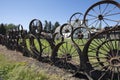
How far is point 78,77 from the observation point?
1041 centimetres

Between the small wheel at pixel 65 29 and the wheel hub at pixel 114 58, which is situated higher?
the small wheel at pixel 65 29

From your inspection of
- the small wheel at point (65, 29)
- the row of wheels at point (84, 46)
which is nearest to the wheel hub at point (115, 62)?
the row of wheels at point (84, 46)

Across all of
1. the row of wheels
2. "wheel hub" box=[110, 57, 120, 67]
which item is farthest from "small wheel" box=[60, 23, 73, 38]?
"wheel hub" box=[110, 57, 120, 67]

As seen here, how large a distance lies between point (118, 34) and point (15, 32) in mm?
10962

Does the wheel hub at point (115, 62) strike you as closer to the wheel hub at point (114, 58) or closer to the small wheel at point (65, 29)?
the wheel hub at point (114, 58)

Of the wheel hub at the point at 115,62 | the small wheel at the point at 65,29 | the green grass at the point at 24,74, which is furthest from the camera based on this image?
the small wheel at the point at 65,29

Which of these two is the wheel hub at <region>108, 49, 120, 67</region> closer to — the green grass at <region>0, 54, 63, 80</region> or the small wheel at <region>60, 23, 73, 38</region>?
the green grass at <region>0, 54, 63, 80</region>

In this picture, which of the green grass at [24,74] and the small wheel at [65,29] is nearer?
the green grass at [24,74]

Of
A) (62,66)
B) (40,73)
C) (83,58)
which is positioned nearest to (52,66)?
(62,66)

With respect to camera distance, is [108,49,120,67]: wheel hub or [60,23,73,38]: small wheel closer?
[108,49,120,67]: wheel hub

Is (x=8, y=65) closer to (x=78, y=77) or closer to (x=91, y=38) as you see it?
(x=78, y=77)

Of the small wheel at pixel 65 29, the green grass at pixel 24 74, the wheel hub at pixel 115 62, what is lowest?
Result: the green grass at pixel 24 74

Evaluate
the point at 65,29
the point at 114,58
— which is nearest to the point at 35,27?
the point at 65,29

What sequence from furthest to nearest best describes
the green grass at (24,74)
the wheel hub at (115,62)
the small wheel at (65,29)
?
the small wheel at (65,29) → the green grass at (24,74) → the wheel hub at (115,62)
